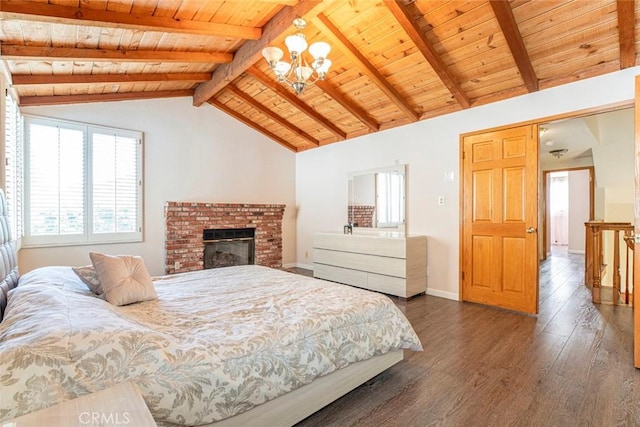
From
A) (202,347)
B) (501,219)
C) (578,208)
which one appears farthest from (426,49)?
(578,208)

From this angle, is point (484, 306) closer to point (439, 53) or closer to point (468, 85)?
point (468, 85)

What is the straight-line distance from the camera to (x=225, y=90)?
16.1 feet

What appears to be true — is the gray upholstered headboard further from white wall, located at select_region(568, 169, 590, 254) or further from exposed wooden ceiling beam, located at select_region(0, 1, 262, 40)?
white wall, located at select_region(568, 169, 590, 254)

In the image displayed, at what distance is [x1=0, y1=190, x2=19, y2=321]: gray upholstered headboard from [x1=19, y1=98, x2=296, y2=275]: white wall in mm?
2264

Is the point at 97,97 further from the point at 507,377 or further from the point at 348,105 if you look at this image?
the point at 507,377

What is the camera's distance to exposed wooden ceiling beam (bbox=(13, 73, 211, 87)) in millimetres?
3271

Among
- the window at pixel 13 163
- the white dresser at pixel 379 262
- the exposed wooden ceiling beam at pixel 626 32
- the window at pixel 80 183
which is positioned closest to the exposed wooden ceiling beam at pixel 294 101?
the white dresser at pixel 379 262

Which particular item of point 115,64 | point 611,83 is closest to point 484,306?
point 611,83

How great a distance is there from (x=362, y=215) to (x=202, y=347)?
4118 mm

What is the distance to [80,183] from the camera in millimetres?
4074

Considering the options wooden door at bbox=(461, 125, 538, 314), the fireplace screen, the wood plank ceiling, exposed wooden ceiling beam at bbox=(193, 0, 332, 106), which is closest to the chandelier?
exposed wooden ceiling beam at bbox=(193, 0, 332, 106)

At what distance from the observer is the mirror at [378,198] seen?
466cm

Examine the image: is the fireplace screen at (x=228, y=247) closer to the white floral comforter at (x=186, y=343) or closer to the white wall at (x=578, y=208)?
the white floral comforter at (x=186, y=343)

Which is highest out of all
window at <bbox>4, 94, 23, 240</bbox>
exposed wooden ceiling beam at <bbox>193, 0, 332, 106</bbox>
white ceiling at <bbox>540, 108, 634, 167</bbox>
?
exposed wooden ceiling beam at <bbox>193, 0, 332, 106</bbox>
